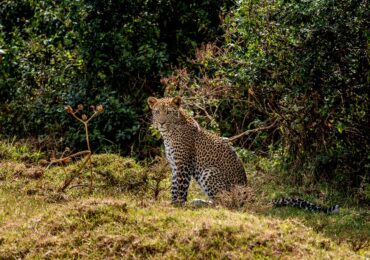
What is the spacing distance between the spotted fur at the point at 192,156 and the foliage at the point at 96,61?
11.7ft

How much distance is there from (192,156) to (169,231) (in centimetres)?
277

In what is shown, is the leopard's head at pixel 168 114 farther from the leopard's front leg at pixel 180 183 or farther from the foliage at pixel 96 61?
the foliage at pixel 96 61

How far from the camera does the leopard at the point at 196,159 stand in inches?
463

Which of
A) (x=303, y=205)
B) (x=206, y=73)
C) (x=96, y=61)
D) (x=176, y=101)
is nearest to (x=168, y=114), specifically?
(x=176, y=101)

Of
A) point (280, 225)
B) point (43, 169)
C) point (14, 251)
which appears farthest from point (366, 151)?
point (14, 251)

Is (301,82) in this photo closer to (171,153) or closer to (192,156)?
(192,156)

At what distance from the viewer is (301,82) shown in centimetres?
1228

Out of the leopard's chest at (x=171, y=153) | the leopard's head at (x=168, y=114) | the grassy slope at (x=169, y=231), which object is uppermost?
the leopard's head at (x=168, y=114)

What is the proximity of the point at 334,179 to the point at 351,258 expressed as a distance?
4.30 metres

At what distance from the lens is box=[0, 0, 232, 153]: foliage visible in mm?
16062

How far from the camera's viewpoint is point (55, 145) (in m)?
15.7

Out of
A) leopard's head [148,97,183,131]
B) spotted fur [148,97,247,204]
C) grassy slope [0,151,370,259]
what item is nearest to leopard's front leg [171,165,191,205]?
spotted fur [148,97,247,204]

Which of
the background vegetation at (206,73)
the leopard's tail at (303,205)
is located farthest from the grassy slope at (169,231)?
the background vegetation at (206,73)

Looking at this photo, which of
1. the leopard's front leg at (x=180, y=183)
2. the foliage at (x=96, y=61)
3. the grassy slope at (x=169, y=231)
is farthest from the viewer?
the foliage at (x=96, y=61)
